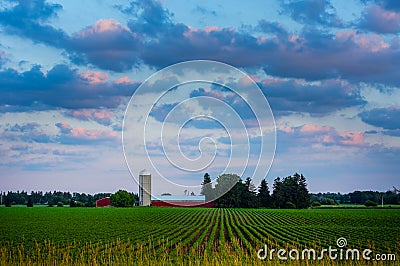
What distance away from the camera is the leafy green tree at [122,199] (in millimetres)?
112438

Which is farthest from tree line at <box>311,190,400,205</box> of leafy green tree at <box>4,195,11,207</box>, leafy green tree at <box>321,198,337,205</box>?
leafy green tree at <box>4,195,11,207</box>

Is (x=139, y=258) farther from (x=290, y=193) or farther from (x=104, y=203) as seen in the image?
(x=104, y=203)

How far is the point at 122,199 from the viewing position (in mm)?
112500

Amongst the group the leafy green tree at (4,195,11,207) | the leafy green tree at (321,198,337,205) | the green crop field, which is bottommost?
the green crop field

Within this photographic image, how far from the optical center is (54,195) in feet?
488

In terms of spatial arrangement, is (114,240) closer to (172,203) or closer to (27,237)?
(27,237)

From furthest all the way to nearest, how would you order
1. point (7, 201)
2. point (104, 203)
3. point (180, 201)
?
1. point (7, 201)
2. point (104, 203)
3. point (180, 201)

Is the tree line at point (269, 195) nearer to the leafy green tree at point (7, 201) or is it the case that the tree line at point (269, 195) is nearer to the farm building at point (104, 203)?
the farm building at point (104, 203)

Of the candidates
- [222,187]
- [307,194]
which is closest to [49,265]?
[222,187]

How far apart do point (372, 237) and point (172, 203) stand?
69828 mm

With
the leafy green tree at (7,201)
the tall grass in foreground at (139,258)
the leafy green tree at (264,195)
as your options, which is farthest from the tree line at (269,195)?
the tall grass in foreground at (139,258)

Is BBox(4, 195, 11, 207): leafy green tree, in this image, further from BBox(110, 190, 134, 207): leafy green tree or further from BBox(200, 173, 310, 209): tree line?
BBox(200, 173, 310, 209): tree line

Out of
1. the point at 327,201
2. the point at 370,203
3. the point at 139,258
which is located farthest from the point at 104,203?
the point at 139,258

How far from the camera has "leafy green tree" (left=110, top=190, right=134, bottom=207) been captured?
112438 mm
